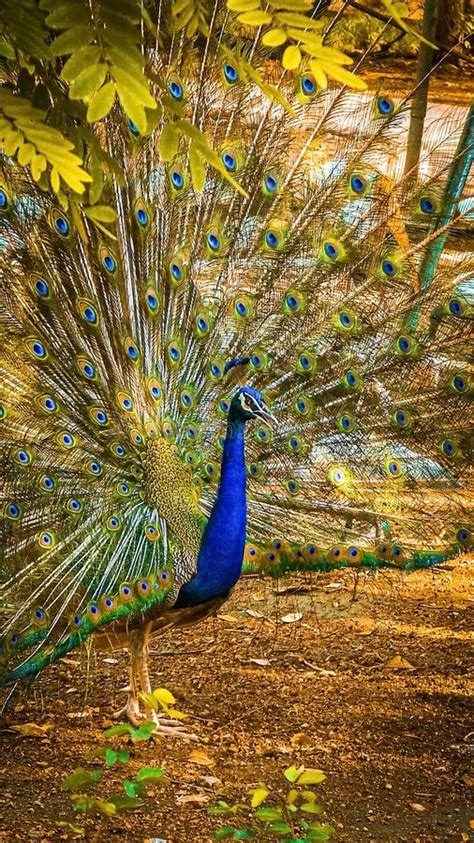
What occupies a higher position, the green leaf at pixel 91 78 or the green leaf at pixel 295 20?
the green leaf at pixel 295 20

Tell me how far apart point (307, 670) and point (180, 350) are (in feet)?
4.65

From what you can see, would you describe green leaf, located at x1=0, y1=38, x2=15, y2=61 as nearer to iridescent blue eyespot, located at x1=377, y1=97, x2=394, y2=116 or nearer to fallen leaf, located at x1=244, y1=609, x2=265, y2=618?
iridescent blue eyespot, located at x1=377, y1=97, x2=394, y2=116

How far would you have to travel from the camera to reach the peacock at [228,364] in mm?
3004

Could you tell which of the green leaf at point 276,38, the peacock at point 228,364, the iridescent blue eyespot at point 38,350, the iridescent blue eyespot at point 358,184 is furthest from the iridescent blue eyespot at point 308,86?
the green leaf at point 276,38

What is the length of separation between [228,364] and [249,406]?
143 millimetres

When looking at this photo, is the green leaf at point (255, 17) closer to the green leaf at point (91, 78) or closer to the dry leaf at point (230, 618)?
the green leaf at point (91, 78)

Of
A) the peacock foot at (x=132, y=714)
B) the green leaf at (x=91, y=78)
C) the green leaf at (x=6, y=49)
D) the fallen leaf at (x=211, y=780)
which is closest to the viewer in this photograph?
the green leaf at (x=91, y=78)

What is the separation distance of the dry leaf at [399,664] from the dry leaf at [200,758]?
1065 millimetres

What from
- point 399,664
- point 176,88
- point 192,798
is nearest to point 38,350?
point 176,88

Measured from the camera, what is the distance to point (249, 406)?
9.70 ft

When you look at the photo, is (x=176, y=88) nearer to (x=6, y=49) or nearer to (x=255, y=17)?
(x=6, y=49)

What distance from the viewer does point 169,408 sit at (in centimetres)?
329

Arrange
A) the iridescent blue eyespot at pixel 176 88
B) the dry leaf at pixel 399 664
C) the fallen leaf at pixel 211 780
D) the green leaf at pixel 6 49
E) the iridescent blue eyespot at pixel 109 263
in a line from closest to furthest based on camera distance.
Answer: the green leaf at pixel 6 49, the fallen leaf at pixel 211 780, the iridescent blue eyespot at pixel 176 88, the iridescent blue eyespot at pixel 109 263, the dry leaf at pixel 399 664

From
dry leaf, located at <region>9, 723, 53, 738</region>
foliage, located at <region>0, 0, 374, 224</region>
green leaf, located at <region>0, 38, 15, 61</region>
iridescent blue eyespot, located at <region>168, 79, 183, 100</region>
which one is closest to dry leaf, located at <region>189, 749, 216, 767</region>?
dry leaf, located at <region>9, 723, 53, 738</region>
